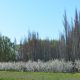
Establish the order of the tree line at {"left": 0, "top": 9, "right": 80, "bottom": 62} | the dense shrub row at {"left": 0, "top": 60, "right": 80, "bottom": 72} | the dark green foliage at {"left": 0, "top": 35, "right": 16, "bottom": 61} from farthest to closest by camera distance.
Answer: the dark green foliage at {"left": 0, "top": 35, "right": 16, "bottom": 61} < the tree line at {"left": 0, "top": 9, "right": 80, "bottom": 62} < the dense shrub row at {"left": 0, "top": 60, "right": 80, "bottom": 72}

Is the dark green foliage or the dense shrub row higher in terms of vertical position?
the dark green foliage

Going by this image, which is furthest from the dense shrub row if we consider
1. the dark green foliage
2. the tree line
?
the dark green foliage

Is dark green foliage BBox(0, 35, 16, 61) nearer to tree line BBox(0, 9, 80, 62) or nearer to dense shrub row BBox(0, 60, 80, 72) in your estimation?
tree line BBox(0, 9, 80, 62)

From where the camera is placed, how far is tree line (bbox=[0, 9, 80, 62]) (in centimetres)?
4138

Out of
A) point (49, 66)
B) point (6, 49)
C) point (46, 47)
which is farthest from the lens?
point (6, 49)

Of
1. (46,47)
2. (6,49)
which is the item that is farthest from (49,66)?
(6,49)

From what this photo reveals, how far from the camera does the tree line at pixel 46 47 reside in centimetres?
4138

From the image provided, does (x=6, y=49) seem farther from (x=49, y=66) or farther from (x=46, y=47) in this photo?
(x=49, y=66)

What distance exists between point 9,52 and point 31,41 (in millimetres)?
6284

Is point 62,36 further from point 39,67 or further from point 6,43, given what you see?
point 6,43

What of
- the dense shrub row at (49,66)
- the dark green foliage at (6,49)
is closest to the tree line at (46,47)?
the dark green foliage at (6,49)

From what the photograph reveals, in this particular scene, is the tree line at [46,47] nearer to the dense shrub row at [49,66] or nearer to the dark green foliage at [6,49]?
the dark green foliage at [6,49]

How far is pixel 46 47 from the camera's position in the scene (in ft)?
171

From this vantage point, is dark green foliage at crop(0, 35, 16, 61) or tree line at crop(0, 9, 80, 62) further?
dark green foliage at crop(0, 35, 16, 61)
